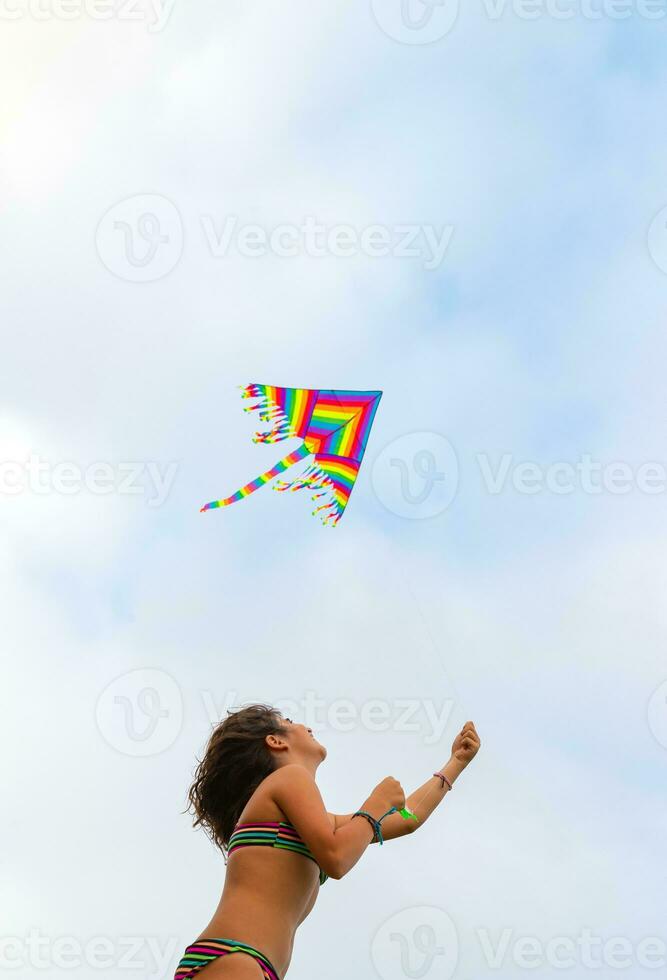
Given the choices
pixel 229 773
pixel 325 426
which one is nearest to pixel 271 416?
pixel 325 426

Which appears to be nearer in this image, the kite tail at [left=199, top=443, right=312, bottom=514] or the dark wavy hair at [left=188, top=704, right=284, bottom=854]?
the dark wavy hair at [left=188, top=704, right=284, bottom=854]

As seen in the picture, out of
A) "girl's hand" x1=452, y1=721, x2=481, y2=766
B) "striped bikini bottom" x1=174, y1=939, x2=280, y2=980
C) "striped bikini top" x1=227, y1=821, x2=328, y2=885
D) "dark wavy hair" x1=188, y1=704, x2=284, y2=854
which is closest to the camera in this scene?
"striped bikini bottom" x1=174, y1=939, x2=280, y2=980

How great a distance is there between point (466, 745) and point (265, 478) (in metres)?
3.30

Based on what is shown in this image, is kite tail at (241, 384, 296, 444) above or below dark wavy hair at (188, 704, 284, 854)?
above

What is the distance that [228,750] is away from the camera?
191 inches

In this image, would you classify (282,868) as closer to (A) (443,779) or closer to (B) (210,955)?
(B) (210,955)

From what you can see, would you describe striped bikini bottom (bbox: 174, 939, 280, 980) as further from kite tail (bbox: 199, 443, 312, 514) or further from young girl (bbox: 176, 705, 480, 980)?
kite tail (bbox: 199, 443, 312, 514)

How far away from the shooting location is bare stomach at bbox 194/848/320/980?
4.00 metres

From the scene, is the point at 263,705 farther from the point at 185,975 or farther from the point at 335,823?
the point at 185,975

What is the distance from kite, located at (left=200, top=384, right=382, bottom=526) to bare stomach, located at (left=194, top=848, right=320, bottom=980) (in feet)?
13.7

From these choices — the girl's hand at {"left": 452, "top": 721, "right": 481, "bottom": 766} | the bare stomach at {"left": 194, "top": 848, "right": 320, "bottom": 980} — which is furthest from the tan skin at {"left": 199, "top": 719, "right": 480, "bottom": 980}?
the girl's hand at {"left": 452, "top": 721, "right": 481, "bottom": 766}

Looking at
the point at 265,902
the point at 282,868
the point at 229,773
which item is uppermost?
the point at 229,773

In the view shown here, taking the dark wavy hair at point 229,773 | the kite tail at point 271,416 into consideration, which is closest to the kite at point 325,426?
the kite tail at point 271,416

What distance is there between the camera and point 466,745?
521 centimetres
